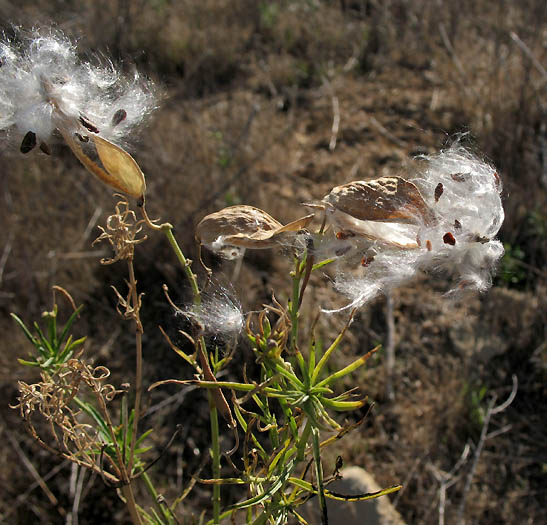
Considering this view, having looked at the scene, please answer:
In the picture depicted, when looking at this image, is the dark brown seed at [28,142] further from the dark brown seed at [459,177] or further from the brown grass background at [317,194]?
the brown grass background at [317,194]

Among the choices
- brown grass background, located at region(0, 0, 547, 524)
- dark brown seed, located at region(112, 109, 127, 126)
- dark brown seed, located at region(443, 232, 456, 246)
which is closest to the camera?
dark brown seed, located at region(443, 232, 456, 246)

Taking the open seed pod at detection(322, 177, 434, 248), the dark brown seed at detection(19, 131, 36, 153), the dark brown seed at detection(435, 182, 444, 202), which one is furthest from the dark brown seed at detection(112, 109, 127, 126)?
the dark brown seed at detection(435, 182, 444, 202)

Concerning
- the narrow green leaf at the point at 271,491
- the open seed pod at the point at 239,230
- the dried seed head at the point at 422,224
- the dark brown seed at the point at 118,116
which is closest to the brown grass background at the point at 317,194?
the dark brown seed at the point at 118,116

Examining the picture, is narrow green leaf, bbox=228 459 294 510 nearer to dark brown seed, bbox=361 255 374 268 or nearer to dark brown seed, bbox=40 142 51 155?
dark brown seed, bbox=361 255 374 268

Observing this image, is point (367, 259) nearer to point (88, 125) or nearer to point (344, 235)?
point (344, 235)

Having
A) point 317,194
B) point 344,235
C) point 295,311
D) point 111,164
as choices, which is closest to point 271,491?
point 295,311

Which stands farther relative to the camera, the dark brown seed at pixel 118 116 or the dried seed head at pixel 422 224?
the dark brown seed at pixel 118 116
